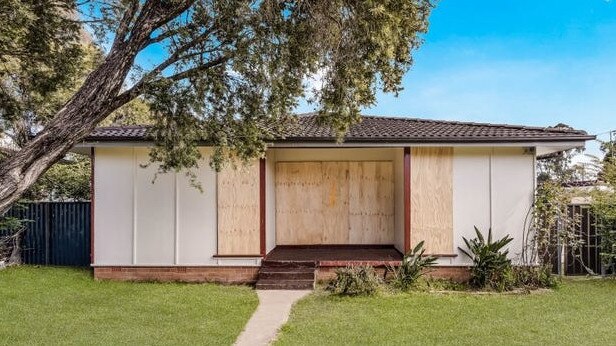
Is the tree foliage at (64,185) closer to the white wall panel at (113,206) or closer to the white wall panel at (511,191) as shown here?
the white wall panel at (113,206)

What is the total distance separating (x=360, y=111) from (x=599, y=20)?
1287 centimetres

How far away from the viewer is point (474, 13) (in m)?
14.9

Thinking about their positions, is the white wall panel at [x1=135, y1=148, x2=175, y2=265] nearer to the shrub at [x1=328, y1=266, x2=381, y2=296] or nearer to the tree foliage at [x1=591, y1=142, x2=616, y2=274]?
the shrub at [x1=328, y1=266, x2=381, y2=296]

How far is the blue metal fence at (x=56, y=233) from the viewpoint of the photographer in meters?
11.9

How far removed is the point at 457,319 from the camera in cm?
707

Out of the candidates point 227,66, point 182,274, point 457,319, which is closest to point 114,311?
point 182,274

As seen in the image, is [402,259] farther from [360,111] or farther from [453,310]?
[360,111]

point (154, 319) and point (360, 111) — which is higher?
point (360, 111)

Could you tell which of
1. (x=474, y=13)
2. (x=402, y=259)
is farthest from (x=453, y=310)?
(x=474, y=13)

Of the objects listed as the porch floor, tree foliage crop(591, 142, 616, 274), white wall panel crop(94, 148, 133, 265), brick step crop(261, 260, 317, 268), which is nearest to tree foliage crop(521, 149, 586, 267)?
tree foliage crop(591, 142, 616, 274)

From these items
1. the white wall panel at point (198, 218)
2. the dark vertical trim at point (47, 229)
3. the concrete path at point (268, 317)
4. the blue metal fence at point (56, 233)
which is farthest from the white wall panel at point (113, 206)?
the concrete path at point (268, 317)

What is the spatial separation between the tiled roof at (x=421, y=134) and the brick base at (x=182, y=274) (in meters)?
2.91

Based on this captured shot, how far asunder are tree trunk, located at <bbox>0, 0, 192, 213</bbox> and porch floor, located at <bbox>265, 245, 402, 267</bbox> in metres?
5.46

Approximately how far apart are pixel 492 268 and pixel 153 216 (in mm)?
7329
